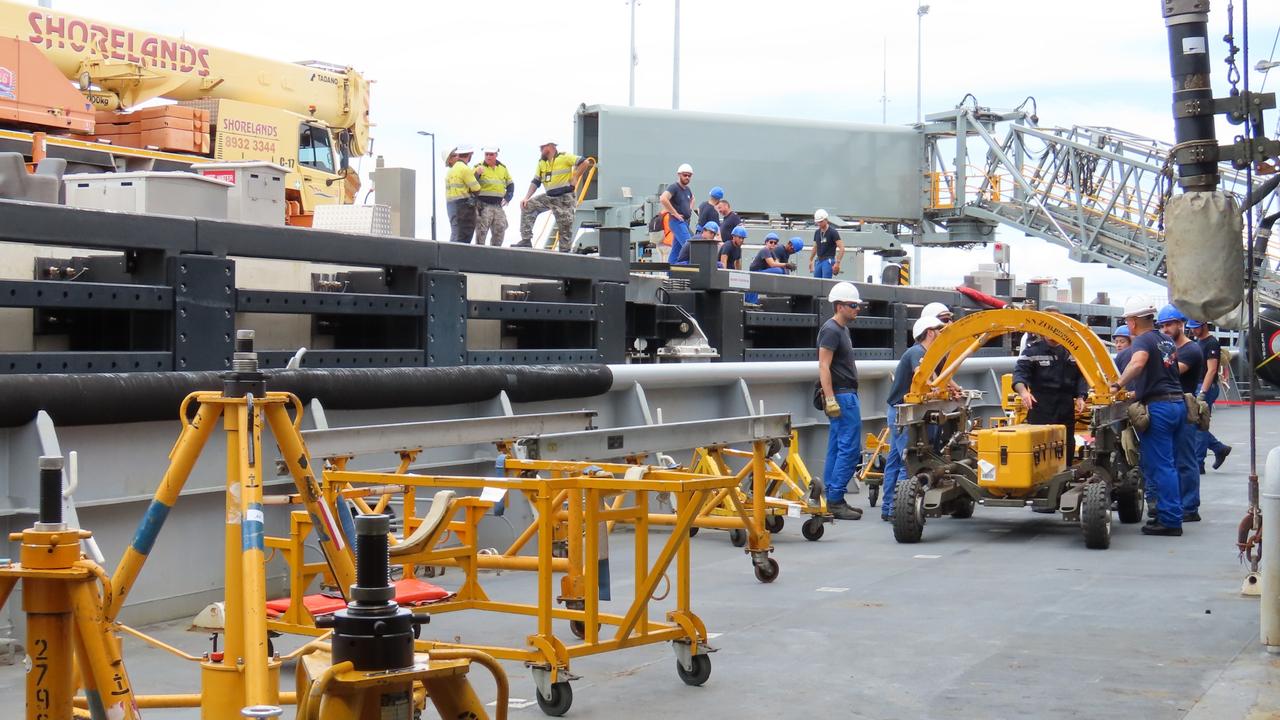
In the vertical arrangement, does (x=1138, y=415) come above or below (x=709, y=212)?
below

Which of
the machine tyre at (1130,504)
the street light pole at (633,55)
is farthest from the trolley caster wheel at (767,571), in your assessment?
the street light pole at (633,55)

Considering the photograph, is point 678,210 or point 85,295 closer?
point 85,295

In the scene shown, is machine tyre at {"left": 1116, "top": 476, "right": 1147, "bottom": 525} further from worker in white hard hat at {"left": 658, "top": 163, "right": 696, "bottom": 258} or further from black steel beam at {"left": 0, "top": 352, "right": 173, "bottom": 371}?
black steel beam at {"left": 0, "top": 352, "right": 173, "bottom": 371}

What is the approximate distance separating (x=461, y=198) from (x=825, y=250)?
5.77m

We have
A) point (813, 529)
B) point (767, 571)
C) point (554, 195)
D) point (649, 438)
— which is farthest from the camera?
point (554, 195)

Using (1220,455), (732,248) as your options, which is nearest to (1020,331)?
(1220,455)

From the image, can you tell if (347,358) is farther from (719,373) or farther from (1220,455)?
(1220,455)

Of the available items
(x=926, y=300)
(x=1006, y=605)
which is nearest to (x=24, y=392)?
(x=1006, y=605)

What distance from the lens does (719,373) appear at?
12836mm

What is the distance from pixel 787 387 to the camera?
14.6m

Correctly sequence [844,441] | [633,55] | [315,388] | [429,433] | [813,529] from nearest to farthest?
[429,433] → [315,388] → [813,529] → [844,441] → [633,55]

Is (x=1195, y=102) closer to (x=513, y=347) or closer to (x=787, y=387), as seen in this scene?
(x=513, y=347)

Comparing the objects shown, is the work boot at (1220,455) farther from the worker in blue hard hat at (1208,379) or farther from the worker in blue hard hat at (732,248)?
the worker in blue hard hat at (732,248)

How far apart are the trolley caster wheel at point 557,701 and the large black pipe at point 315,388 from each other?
2.03 m
